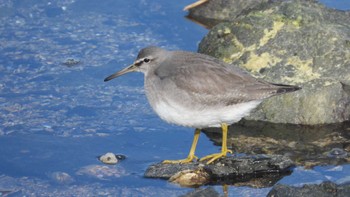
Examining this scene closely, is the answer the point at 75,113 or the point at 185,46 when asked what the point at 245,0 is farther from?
the point at 75,113

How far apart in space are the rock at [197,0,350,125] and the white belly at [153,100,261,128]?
1.35 metres

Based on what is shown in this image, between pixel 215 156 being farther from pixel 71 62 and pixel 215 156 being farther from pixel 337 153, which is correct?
pixel 71 62

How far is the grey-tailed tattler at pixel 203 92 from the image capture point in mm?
7242

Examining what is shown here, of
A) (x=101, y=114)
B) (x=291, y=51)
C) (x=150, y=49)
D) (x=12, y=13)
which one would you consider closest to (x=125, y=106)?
(x=101, y=114)

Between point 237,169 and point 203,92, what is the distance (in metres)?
0.80

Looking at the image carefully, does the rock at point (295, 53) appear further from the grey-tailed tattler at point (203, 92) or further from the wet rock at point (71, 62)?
the wet rock at point (71, 62)

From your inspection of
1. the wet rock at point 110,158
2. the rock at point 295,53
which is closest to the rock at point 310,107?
the rock at point 295,53

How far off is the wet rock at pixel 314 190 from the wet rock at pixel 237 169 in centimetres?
86

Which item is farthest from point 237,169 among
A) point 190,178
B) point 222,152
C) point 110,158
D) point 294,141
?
point 110,158

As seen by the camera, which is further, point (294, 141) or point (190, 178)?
point (294, 141)

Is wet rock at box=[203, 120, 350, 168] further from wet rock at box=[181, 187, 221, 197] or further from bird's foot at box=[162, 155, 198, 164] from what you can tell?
wet rock at box=[181, 187, 221, 197]

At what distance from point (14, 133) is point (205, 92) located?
2.22 meters

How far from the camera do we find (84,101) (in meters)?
8.98

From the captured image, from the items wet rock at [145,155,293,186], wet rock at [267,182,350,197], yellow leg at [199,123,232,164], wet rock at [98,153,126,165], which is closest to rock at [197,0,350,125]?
yellow leg at [199,123,232,164]
